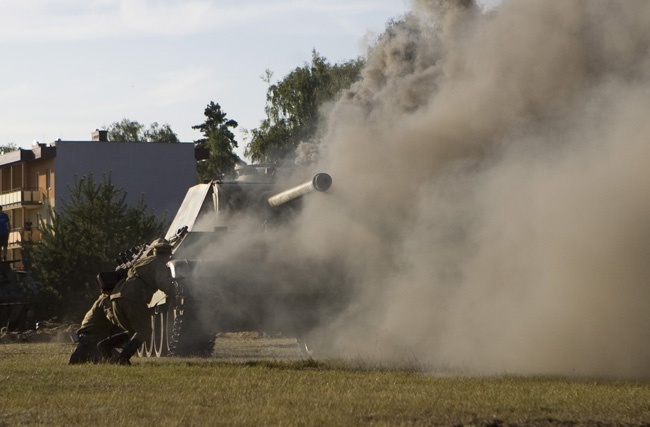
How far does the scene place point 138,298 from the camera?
15.9m

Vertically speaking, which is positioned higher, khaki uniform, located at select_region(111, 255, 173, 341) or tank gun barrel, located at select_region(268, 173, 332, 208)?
tank gun barrel, located at select_region(268, 173, 332, 208)

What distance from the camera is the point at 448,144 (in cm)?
1589

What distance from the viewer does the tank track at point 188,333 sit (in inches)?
674

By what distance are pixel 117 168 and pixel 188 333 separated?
48.4 meters

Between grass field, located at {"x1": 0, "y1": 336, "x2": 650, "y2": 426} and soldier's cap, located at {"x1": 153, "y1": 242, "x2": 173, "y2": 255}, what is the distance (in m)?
2.70

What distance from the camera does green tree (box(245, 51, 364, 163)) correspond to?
179 ft

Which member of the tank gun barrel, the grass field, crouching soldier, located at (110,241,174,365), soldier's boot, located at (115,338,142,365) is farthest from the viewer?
the tank gun barrel

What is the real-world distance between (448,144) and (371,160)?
1.61m

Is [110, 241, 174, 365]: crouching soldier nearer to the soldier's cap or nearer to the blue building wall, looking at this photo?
the soldier's cap

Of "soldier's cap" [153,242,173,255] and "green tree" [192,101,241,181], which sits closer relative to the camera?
"soldier's cap" [153,242,173,255]

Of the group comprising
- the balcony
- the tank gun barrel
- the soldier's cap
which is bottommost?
the soldier's cap

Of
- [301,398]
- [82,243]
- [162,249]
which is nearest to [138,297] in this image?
[162,249]

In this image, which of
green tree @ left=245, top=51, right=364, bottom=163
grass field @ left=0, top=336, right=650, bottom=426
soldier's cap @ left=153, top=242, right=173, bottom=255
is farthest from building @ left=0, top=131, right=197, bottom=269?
grass field @ left=0, top=336, right=650, bottom=426

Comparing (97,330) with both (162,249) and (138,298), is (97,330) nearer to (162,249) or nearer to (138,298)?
(138,298)
